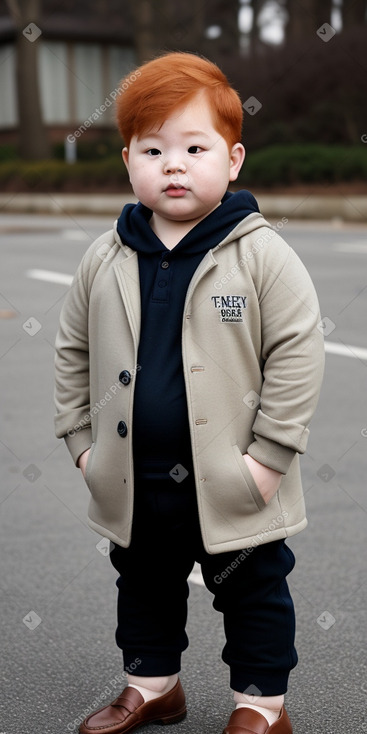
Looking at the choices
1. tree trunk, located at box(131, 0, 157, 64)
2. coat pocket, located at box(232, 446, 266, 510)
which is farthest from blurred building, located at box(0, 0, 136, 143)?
coat pocket, located at box(232, 446, 266, 510)

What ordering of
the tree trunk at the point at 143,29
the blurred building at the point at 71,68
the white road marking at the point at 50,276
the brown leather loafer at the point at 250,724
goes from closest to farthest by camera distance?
the brown leather loafer at the point at 250,724 → the white road marking at the point at 50,276 → the tree trunk at the point at 143,29 → the blurred building at the point at 71,68

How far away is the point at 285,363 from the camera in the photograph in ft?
8.30

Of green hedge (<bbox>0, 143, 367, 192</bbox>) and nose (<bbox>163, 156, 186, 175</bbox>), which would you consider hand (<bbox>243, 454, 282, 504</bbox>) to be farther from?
green hedge (<bbox>0, 143, 367, 192</bbox>)

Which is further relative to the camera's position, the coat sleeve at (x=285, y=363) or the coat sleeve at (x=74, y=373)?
the coat sleeve at (x=74, y=373)

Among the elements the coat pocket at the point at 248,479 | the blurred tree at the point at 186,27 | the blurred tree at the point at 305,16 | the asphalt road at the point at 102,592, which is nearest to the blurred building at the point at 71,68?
the blurred tree at the point at 186,27

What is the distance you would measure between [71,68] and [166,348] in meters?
40.6

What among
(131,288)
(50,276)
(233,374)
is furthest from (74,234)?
(233,374)

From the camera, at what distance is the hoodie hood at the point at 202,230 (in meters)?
2.61

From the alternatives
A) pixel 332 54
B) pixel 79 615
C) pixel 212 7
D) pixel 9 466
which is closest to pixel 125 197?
pixel 332 54

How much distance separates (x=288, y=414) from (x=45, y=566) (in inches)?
71.8

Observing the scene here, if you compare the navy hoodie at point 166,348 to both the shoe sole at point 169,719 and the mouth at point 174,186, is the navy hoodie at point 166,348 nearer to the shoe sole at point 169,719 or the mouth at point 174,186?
the mouth at point 174,186

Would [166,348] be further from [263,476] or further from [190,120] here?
[190,120]

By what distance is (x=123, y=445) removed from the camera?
2.61m

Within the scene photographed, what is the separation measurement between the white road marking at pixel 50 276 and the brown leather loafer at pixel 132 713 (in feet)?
30.3
